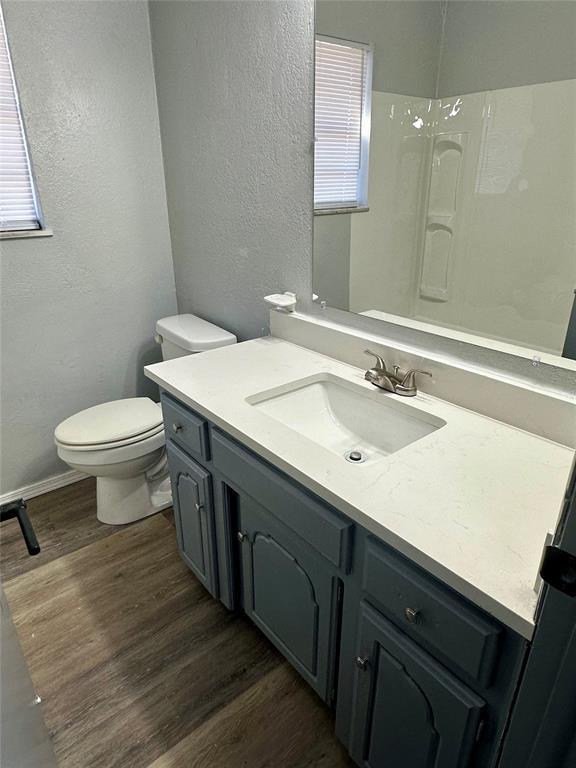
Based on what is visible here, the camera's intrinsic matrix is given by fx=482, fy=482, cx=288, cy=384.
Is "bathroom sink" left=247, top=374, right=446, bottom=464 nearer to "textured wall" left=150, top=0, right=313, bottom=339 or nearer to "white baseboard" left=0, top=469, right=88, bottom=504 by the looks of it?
"textured wall" left=150, top=0, right=313, bottom=339

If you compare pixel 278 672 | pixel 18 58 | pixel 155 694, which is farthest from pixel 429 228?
pixel 18 58

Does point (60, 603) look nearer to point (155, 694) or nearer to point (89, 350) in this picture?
point (155, 694)

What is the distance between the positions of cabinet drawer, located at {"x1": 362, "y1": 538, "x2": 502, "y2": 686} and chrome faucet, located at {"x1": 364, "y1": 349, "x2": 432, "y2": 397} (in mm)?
517

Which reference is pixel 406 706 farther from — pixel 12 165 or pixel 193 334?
pixel 12 165

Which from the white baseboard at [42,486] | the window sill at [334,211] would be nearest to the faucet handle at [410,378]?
the window sill at [334,211]

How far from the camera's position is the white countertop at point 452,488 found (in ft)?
2.45

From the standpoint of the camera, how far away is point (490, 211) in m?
1.11

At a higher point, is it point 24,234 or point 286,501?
point 24,234

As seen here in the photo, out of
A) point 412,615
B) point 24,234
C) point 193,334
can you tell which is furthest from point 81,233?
point 412,615

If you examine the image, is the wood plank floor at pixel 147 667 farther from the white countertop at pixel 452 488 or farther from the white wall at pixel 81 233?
the white countertop at pixel 452 488

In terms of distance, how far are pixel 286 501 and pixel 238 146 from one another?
4.46 ft

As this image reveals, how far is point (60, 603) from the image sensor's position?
1753mm

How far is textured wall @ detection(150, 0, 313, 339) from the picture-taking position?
1553 millimetres

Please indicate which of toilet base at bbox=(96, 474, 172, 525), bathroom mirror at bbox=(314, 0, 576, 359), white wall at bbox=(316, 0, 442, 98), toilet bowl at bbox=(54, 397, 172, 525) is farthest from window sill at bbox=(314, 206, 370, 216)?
toilet base at bbox=(96, 474, 172, 525)
